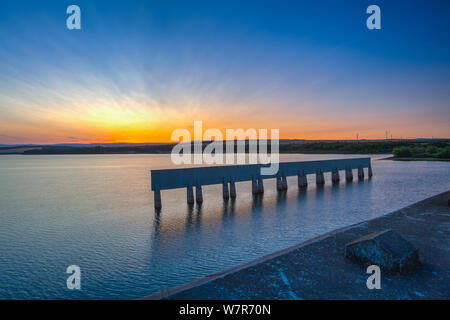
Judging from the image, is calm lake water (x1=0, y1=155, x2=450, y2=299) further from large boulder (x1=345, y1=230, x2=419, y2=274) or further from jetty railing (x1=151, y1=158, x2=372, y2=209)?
large boulder (x1=345, y1=230, x2=419, y2=274)

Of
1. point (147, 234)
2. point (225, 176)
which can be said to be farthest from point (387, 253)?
Result: point (225, 176)

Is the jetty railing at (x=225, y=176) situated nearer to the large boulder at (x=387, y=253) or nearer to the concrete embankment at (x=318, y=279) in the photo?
the concrete embankment at (x=318, y=279)

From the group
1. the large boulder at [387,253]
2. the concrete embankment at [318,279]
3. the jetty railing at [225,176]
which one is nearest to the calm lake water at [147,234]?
the jetty railing at [225,176]

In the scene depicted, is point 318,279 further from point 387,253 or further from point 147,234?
point 147,234

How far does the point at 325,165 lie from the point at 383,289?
23.5m

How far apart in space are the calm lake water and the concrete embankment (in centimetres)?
201

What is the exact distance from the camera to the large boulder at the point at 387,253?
19.9 ft

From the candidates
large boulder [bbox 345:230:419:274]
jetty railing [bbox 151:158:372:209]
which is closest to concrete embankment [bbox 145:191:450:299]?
large boulder [bbox 345:230:419:274]

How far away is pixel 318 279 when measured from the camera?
5.79 metres

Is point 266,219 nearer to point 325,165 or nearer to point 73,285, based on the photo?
point 73,285

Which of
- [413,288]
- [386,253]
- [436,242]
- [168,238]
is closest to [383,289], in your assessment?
[413,288]

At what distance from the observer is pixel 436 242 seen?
785cm
